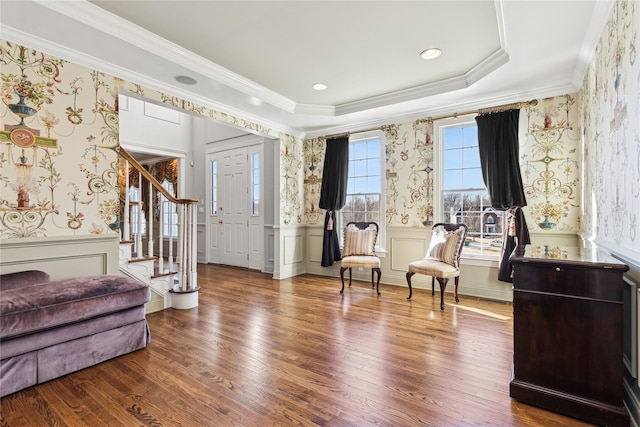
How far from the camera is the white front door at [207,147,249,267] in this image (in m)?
5.90

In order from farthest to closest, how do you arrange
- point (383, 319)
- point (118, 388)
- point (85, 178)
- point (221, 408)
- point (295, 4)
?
point (383, 319) → point (85, 178) → point (295, 4) → point (118, 388) → point (221, 408)

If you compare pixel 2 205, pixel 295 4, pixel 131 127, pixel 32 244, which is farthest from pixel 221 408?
pixel 131 127

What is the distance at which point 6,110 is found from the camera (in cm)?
233

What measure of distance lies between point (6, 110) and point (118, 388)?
2262 mm

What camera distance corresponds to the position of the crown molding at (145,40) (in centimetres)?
215

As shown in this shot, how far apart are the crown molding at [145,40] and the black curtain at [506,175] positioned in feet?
9.27

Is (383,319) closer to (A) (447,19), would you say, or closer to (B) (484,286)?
(B) (484,286)

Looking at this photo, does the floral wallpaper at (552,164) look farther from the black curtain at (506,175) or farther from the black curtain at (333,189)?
the black curtain at (333,189)

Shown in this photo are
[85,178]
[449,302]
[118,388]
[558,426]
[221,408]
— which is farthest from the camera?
[449,302]

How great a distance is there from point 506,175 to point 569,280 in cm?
221

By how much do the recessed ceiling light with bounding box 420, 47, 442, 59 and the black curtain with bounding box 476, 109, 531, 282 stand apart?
1274 mm

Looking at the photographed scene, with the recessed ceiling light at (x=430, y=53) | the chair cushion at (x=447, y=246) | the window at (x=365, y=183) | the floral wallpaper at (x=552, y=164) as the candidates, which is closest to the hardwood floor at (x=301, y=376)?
the chair cushion at (x=447, y=246)

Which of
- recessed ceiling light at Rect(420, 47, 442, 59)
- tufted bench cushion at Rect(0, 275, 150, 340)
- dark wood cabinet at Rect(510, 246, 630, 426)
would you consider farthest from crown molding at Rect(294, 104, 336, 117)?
dark wood cabinet at Rect(510, 246, 630, 426)

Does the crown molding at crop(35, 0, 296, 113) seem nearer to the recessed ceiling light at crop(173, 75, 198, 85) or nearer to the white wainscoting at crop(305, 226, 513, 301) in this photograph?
the recessed ceiling light at crop(173, 75, 198, 85)
